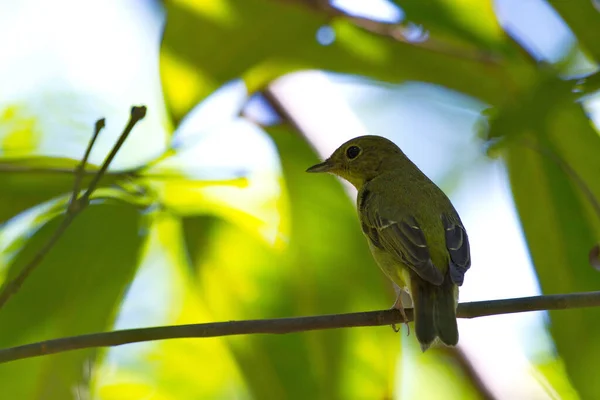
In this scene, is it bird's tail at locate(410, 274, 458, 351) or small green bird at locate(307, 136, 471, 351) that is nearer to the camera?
bird's tail at locate(410, 274, 458, 351)

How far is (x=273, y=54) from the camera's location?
347 cm

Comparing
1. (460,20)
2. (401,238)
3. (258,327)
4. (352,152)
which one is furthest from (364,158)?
(258,327)

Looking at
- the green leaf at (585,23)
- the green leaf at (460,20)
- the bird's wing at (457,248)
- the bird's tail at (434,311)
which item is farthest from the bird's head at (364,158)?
the green leaf at (585,23)

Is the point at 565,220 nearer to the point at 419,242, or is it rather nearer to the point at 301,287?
the point at 419,242

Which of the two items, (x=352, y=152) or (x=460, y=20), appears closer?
(x=460, y=20)

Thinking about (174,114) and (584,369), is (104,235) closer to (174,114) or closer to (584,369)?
(174,114)

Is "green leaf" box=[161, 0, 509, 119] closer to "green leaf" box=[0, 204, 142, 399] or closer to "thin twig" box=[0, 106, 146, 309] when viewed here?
"green leaf" box=[0, 204, 142, 399]

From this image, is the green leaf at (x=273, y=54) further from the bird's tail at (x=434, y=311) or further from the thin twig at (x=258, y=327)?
the thin twig at (x=258, y=327)

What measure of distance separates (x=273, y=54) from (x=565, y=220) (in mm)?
1458

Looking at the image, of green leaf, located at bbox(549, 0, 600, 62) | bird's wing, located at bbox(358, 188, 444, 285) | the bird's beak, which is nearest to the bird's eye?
the bird's beak

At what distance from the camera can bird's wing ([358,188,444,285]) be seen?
3.15 m

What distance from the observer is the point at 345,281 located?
354 centimetres

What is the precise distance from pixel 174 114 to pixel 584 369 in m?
1.89

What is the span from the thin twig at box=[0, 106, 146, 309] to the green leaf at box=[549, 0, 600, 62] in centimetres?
145
